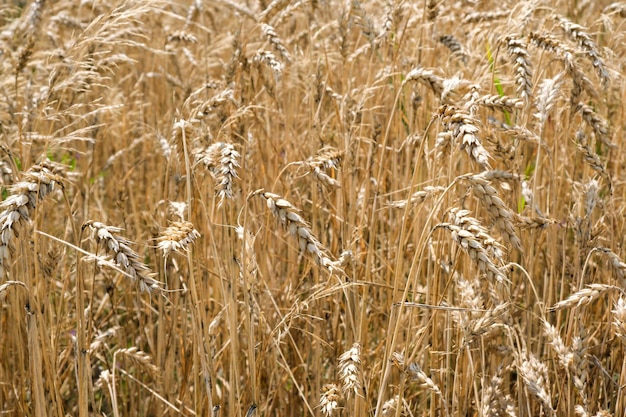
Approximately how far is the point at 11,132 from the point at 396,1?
1.58m

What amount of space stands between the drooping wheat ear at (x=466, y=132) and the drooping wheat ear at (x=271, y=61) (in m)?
0.85

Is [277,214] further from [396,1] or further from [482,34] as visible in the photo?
[482,34]

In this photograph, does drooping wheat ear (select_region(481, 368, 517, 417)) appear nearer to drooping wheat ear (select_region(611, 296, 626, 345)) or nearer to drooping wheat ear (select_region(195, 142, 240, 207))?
drooping wheat ear (select_region(611, 296, 626, 345))

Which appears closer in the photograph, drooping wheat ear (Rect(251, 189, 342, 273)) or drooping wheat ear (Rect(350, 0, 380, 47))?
drooping wheat ear (Rect(251, 189, 342, 273))

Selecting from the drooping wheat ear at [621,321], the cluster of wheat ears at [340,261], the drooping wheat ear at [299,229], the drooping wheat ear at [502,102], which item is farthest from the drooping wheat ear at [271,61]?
the drooping wheat ear at [621,321]

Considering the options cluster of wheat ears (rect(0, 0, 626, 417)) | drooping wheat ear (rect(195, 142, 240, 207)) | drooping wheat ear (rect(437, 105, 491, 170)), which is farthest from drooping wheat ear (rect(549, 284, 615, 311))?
drooping wheat ear (rect(195, 142, 240, 207))

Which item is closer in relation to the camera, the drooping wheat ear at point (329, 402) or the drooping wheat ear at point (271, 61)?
the drooping wheat ear at point (329, 402)

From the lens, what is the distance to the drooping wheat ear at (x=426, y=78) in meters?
1.61

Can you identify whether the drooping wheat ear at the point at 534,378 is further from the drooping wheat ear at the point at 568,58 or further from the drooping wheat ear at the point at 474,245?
the drooping wheat ear at the point at 568,58

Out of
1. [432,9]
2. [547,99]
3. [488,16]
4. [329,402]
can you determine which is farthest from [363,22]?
[329,402]

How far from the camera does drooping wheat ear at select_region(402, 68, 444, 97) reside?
5.27 ft

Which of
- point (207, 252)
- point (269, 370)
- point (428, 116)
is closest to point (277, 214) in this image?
point (269, 370)

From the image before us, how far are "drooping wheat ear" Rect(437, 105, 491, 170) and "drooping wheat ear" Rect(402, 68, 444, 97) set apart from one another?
26 centimetres

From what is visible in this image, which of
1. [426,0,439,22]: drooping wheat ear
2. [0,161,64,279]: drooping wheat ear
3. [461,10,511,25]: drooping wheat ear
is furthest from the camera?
[461,10,511,25]: drooping wheat ear
